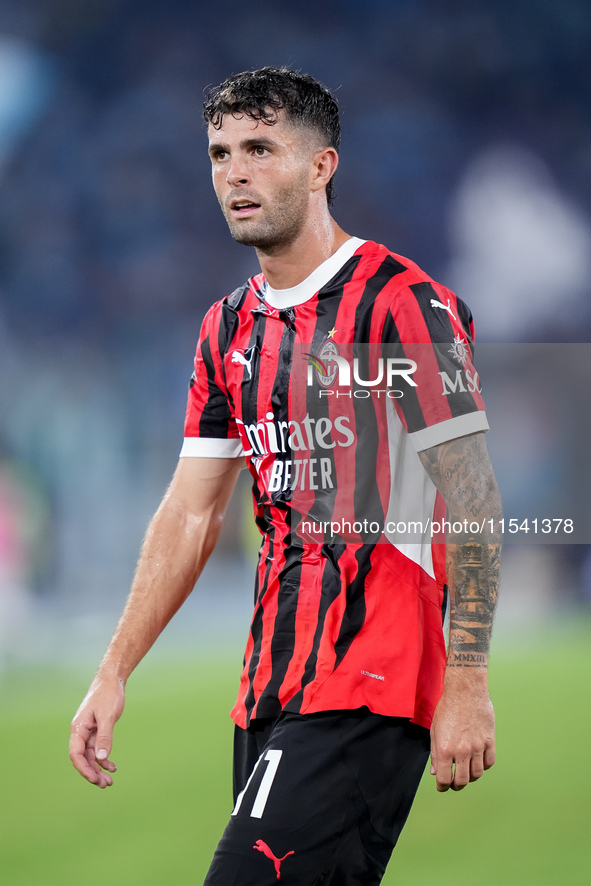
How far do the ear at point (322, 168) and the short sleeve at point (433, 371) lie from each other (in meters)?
0.39

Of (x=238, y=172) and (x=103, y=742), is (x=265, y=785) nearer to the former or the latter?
(x=103, y=742)

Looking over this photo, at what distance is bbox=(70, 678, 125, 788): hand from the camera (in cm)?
181

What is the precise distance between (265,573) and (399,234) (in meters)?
4.88

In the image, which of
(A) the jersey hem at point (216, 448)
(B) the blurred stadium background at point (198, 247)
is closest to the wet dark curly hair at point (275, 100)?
(A) the jersey hem at point (216, 448)

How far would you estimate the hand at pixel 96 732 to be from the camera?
1.81m

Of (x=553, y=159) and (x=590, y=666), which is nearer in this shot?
(x=590, y=666)

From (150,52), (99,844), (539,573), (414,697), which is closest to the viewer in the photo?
(414,697)

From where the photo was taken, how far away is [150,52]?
20.7 ft

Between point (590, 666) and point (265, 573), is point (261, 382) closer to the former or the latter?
point (265, 573)

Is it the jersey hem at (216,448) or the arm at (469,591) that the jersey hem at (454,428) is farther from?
the jersey hem at (216,448)

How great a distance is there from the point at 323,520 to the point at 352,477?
9 centimetres

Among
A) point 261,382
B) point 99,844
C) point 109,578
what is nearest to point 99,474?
point 109,578

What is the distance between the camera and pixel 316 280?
1.93 meters

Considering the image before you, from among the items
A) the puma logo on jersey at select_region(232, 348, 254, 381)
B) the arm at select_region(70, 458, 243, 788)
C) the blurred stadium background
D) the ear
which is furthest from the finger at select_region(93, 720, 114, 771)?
the blurred stadium background
